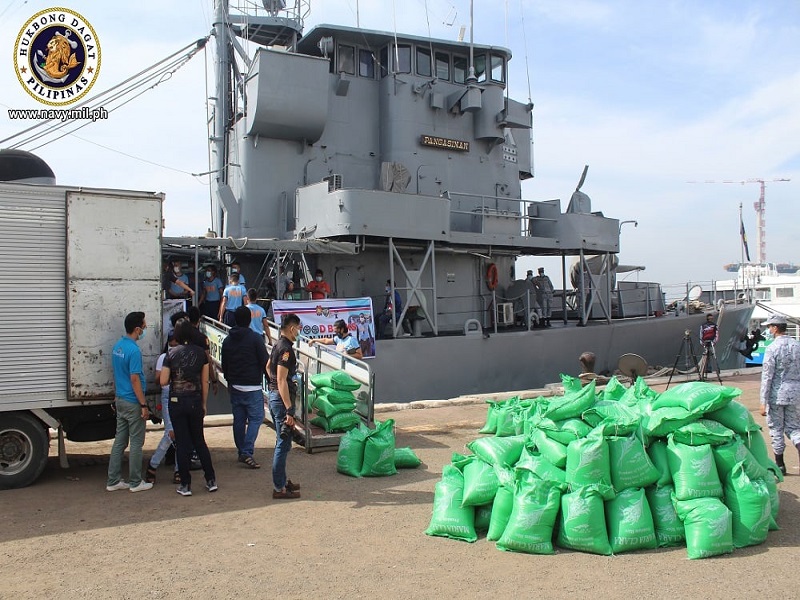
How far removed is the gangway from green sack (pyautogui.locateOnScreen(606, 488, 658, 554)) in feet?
11.6

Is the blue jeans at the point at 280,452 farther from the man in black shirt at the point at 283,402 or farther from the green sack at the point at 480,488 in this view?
the green sack at the point at 480,488

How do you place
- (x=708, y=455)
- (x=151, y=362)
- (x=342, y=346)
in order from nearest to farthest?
1. (x=708, y=455)
2. (x=151, y=362)
3. (x=342, y=346)

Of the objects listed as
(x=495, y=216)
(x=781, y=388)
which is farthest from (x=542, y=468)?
(x=495, y=216)

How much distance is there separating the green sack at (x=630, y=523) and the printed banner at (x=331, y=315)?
23.7 feet

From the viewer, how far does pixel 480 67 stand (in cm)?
1619

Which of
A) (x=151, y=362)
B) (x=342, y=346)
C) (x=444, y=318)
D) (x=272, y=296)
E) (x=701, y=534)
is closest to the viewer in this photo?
(x=701, y=534)

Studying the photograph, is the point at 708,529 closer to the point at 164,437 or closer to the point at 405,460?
the point at 405,460

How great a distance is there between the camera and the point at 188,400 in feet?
19.2

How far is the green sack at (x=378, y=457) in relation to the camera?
21.5 feet

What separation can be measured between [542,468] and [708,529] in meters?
1.10

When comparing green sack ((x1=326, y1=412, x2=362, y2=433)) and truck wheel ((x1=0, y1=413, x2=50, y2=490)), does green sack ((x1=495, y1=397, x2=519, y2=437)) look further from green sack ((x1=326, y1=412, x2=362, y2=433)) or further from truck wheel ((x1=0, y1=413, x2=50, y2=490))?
truck wheel ((x1=0, y1=413, x2=50, y2=490))

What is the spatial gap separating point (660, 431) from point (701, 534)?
2.63 ft

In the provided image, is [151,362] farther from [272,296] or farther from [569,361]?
[569,361]

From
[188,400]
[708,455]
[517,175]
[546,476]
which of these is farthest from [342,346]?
[517,175]
